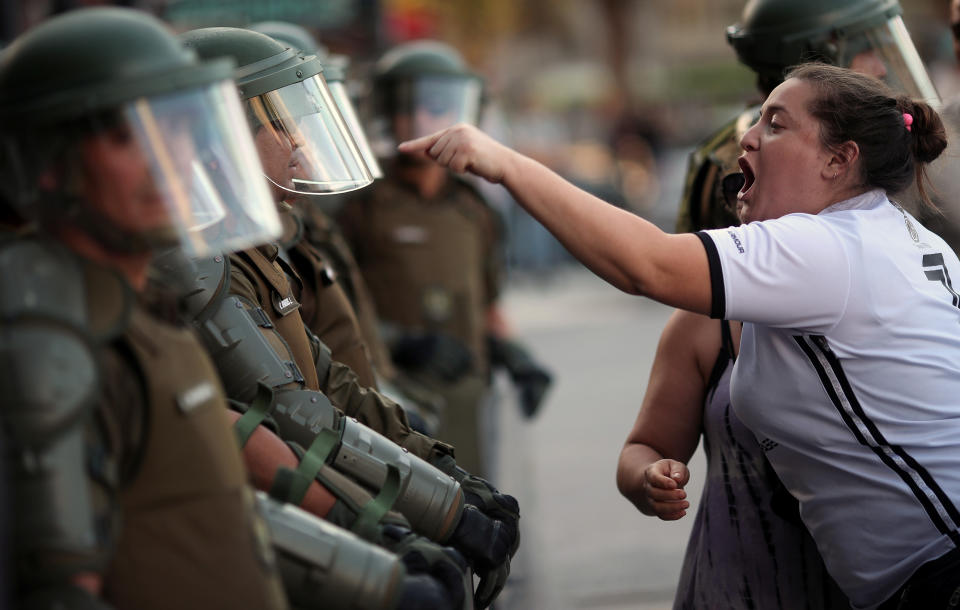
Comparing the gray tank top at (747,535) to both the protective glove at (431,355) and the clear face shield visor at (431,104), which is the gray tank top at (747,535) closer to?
the protective glove at (431,355)

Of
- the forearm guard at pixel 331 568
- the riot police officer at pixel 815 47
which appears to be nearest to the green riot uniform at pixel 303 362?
the forearm guard at pixel 331 568

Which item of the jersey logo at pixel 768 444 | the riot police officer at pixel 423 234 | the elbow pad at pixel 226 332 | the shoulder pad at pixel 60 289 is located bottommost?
the riot police officer at pixel 423 234

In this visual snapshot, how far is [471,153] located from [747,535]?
1.10 m

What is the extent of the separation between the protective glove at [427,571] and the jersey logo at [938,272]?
3.19 feet

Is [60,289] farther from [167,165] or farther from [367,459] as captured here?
[367,459]

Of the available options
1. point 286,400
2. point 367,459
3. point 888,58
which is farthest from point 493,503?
point 888,58

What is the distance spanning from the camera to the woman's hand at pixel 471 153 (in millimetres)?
2219

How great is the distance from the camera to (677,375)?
2812mm

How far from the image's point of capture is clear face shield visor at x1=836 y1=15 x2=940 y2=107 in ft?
11.3

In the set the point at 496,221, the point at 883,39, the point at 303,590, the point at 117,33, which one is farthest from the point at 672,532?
the point at 117,33

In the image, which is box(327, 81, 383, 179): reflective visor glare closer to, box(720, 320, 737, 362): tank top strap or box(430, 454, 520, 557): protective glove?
box(430, 454, 520, 557): protective glove

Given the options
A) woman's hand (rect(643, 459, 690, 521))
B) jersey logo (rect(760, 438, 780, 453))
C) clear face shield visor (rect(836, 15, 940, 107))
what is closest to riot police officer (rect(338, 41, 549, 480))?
clear face shield visor (rect(836, 15, 940, 107))

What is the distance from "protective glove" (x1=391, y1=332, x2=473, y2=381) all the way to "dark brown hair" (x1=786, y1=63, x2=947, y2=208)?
314cm

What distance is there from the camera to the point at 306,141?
8.76ft
